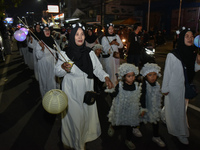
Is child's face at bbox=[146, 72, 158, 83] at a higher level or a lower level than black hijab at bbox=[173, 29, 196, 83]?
lower

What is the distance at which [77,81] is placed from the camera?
3471mm

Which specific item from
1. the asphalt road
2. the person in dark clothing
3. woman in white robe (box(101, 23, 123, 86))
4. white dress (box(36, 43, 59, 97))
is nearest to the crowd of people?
the asphalt road

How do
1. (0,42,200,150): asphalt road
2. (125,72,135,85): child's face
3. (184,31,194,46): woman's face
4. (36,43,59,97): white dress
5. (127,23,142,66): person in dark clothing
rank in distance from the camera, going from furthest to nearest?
(127,23,142,66): person in dark clothing
(36,43,59,97): white dress
(0,42,200,150): asphalt road
(184,31,194,46): woman's face
(125,72,135,85): child's face

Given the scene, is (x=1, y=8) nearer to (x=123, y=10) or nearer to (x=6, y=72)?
(x=6, y=72)

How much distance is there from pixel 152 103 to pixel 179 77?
713 mm

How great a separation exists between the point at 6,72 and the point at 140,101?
962 centimetres

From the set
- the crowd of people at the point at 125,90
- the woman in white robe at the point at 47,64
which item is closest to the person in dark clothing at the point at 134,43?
the woman in white robe at the point at 47,64

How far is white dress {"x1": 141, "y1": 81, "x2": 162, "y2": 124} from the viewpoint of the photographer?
3.75m

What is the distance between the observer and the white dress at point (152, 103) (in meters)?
3.75

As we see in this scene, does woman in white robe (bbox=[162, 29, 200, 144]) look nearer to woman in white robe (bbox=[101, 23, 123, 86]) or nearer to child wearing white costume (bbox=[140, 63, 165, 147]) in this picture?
child wearing white costume (bbox=[140, 63, 165, 147])

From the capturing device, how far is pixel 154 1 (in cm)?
3000

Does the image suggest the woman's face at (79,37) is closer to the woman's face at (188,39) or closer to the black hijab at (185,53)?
the black hijab at (185,53)

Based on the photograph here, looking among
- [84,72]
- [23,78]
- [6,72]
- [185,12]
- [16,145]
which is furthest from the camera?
[185,12]

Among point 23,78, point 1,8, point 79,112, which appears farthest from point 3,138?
point 1,8
